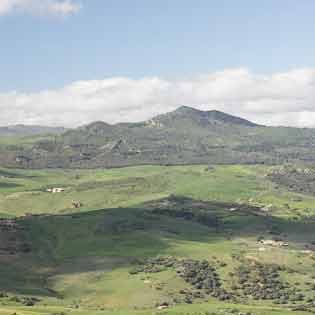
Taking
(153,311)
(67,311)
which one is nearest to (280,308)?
(153,311)

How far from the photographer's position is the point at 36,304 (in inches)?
6801

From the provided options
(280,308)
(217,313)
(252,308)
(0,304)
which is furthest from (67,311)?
(280,308)

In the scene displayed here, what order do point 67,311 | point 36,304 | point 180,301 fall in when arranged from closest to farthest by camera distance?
point 67,311 < point 36,304 < point 180,301

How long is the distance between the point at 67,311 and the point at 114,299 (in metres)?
43.8

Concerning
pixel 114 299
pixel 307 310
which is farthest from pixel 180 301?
pixel 307 310

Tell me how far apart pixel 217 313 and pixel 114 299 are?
44916mm

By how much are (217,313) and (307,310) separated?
105ft

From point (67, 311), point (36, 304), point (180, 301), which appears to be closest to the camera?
point (67, 311)

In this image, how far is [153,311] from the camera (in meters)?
164

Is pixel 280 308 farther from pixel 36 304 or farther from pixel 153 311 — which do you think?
pixel 36 304

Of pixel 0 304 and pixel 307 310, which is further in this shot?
pixel 307 310

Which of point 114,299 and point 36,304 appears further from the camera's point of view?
point 114,299

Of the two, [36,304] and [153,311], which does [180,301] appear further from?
[36,304]

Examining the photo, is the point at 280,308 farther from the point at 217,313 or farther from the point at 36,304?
the point at 36,304
